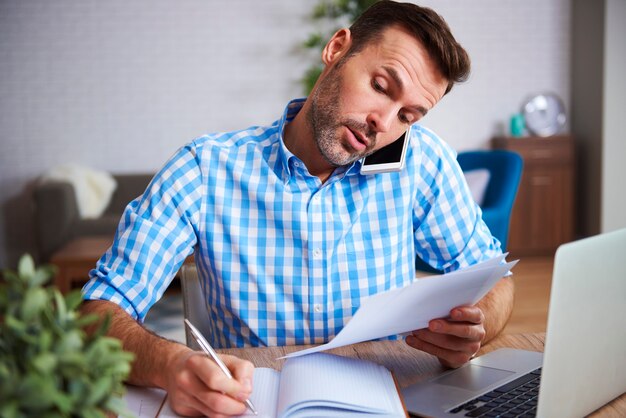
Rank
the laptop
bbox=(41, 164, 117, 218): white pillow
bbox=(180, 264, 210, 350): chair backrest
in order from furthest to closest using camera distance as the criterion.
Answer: bbox=(41, 164, 117, 218): white pillow
bbox=(180, 264, 210, 350): chair backrest
the laptop

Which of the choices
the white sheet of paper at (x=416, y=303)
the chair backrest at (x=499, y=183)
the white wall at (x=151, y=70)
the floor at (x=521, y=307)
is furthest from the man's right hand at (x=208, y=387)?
the white wall at (x=151, y=70)

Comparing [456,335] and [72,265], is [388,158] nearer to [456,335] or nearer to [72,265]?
[456,335]

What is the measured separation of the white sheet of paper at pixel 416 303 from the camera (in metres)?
0.84

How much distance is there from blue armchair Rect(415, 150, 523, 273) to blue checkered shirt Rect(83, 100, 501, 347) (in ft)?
6.41

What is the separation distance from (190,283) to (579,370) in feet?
2.78

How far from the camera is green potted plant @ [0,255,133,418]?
433 mm

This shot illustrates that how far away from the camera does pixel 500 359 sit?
1069 mm

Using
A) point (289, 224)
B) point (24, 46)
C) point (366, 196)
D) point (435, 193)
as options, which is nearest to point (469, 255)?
point (435, 193)

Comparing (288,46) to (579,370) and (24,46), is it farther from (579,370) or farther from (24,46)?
(579,370)

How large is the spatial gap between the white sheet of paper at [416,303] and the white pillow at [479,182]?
9.45 feet

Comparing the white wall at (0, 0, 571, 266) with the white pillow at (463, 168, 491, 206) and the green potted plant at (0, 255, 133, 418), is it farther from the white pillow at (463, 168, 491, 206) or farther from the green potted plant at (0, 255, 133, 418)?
the green potted plant at (0, 255, 133, 418)

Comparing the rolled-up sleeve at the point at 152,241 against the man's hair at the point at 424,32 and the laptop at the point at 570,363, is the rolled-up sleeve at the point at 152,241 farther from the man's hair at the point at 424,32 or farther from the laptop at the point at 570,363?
the laptop at the point at 570,363

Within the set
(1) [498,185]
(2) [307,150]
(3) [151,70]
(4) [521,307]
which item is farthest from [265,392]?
(3) [151,70]

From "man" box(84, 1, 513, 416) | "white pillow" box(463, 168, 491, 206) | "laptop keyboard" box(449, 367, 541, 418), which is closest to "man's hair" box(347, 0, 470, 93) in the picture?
"man" box(84, 1, 513, 416)
